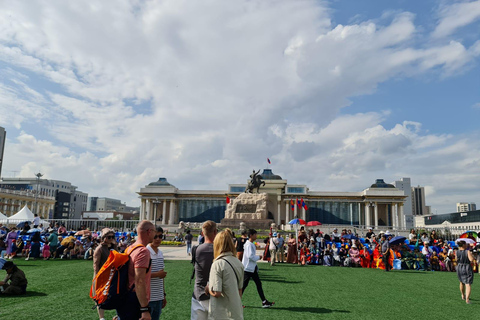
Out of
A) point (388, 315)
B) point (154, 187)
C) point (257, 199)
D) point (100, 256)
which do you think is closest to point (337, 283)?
point (388, 315)

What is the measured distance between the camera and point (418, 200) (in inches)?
6619

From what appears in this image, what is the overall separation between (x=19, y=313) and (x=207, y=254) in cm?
438

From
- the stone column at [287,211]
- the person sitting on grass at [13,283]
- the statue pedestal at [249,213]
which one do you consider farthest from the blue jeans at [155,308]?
the stone column at [287,211]

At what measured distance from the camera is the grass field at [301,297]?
20.8ft

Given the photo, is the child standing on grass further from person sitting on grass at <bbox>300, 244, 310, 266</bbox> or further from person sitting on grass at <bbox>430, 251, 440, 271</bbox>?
person sitting on grass at <bbox>430, 251, 440, 271</bbox>

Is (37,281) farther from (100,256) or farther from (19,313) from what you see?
(100,256)

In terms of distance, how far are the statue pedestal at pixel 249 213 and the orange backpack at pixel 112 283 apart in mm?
28510

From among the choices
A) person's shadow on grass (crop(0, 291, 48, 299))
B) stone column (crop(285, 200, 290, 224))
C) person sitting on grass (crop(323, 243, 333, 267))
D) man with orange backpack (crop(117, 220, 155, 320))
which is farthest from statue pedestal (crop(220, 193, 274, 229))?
stone column (crop(285, 200, 290, 224))

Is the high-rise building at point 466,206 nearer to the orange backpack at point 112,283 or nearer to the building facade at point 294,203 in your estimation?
the building facade at point 294,203

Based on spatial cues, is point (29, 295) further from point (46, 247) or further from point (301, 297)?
point (46, 247)

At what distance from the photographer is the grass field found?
20.8ft

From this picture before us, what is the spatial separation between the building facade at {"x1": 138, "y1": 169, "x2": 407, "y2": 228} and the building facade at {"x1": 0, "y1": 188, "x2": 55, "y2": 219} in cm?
2169

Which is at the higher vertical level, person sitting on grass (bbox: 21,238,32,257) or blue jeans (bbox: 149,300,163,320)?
blue jeans (bbox: 149,300,163,320)

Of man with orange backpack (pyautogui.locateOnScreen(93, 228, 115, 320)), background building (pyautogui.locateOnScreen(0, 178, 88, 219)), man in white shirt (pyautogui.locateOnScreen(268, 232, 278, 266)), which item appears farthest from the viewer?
background building (pyautogui.locateOnScreen(0, 178, 88, 219))
